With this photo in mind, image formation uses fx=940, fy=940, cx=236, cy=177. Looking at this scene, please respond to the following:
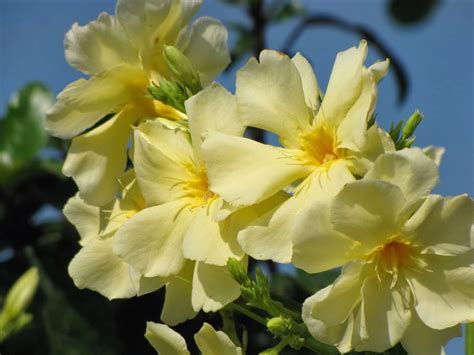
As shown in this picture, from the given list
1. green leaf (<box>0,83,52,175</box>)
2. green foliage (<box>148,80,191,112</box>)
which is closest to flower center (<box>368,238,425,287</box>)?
green foliage (<box>148,80,191,112</box>)

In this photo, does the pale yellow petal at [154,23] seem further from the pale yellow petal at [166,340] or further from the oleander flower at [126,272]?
the pale yellow petal at [166,340]

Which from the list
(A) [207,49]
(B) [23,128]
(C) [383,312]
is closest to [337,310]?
(C) [383,312]

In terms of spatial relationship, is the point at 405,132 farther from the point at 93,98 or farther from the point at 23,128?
the point at 23,128

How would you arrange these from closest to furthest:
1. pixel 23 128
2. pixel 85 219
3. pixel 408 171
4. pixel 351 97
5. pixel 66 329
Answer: pixel 408 171 → pixel 351 97 → pixel 85 219 → pixel 66 329 → pixel 23 128

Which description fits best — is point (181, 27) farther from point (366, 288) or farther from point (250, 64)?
point (366, 288)

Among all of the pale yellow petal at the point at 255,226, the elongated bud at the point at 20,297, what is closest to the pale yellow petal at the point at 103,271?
the pale yellow petal at the point at 255,226

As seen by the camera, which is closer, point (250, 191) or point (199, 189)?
point (250, 191)

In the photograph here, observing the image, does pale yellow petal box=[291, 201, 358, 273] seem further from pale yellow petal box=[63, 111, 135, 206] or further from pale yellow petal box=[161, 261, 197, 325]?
pale yellow petal box=[63, 111, 135, 206]
